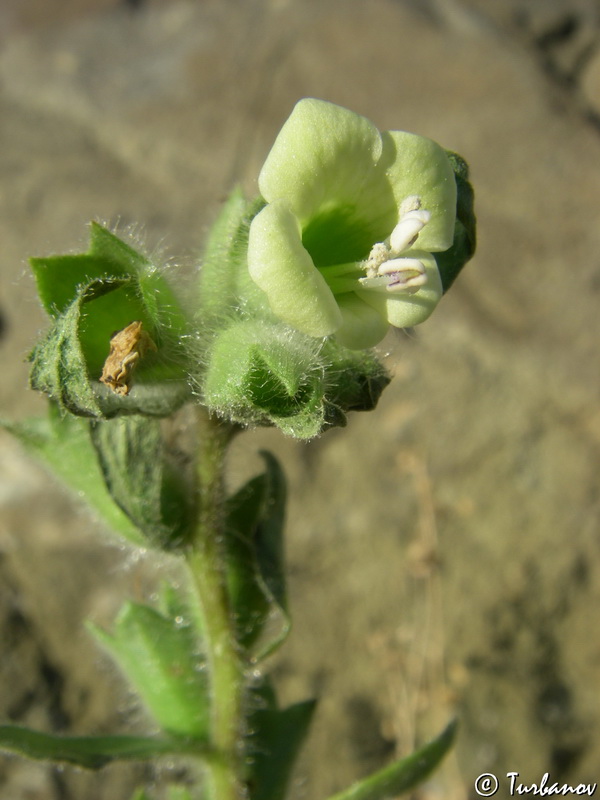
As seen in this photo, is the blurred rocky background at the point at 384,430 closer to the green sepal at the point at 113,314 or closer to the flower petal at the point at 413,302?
the green sepal at the point at 113,314

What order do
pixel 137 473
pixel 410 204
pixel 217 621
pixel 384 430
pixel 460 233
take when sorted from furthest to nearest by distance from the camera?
pixel 384 430
pixel 217 621
pixel 137 473
pixel 460 233
pixel 410 204

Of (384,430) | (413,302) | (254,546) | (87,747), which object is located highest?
(413,302)

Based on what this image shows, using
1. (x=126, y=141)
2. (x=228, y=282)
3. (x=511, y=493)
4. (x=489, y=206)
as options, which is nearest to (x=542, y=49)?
(x=489, y=206)

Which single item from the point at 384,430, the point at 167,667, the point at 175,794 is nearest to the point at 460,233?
the point at 167,667

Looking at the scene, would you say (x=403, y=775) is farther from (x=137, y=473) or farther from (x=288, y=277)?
(x=288, y=277)

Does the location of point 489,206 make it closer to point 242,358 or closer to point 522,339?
point 522,339

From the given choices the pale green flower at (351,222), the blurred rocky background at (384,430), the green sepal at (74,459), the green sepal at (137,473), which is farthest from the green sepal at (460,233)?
the blurred rocky background at (384,430)

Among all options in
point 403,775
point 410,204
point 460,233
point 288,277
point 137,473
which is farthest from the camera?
point 403,775
